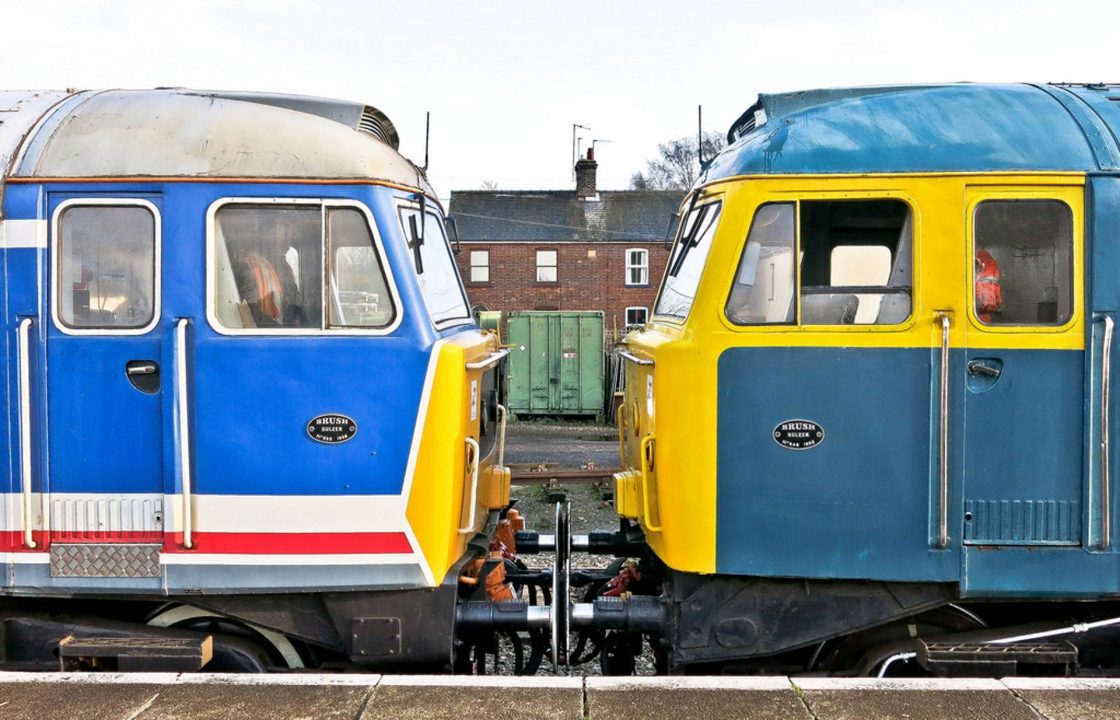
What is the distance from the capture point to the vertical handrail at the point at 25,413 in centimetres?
420

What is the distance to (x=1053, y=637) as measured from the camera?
436 cm

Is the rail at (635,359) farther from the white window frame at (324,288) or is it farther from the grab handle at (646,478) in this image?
the white window frame at (324,288)

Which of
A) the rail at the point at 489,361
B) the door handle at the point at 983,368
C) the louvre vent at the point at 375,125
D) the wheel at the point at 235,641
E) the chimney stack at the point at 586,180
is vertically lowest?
the wheel at the point at 235,641

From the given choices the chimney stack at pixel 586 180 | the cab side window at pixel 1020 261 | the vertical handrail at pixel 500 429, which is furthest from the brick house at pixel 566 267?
the cab side window at pixel 1020 261

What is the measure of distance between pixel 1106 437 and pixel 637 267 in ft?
99.8

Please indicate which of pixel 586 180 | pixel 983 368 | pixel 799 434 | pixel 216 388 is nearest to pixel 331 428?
pixel 216 388

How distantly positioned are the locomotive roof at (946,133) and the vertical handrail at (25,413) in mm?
3352

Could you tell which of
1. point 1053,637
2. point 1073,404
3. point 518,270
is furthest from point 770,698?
point 518,270

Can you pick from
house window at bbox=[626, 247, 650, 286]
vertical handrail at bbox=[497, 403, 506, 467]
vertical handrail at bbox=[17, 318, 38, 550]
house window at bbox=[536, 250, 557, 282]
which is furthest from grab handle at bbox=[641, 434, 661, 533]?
house window at bbox=[626, 247, 650, 286]

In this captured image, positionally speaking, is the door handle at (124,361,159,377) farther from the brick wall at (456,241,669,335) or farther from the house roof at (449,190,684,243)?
the brick wall at (456,241,669,335)

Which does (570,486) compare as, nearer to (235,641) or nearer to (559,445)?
(559,445)

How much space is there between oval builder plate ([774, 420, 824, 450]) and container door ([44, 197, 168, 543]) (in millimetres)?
2810

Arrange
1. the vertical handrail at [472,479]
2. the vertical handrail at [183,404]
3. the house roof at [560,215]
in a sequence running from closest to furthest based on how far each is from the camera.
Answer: the vertical handrail at [183,404]
the vertical handrail at [472,479]
the house roof at [560,215]

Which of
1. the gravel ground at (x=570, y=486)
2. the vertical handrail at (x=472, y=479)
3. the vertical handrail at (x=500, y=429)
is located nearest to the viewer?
the vertical handrail at (x=472, y=479)
